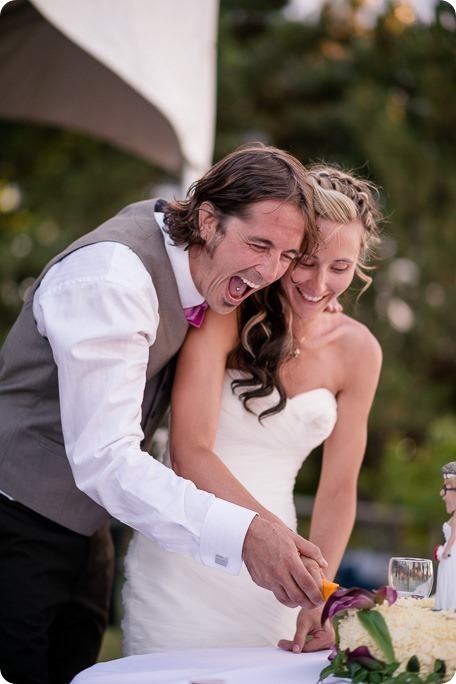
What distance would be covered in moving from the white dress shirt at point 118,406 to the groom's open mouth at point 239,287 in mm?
232

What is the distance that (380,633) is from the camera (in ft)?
5.91

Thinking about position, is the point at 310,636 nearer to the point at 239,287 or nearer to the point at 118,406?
the point at 118,406

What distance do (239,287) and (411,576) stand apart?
899 millimetres

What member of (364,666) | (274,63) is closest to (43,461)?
(364,666)

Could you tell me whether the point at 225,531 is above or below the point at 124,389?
below

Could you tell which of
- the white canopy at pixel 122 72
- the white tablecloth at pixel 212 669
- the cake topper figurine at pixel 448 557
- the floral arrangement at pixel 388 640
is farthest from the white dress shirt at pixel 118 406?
the white canopy at pixel 122 72

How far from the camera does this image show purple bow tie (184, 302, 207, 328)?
2580mm

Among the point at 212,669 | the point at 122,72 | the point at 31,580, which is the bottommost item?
the point at 31,580

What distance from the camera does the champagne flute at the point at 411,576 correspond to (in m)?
2.00

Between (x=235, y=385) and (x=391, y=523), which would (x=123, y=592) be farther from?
(x=391, y=523)

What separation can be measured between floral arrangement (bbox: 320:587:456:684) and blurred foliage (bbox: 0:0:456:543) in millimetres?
8961

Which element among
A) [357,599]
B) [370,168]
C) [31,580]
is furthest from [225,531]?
[370,168]

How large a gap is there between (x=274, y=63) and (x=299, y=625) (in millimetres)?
13131

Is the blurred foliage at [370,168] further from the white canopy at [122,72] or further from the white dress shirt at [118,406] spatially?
the white dress shirt at [118,406]
